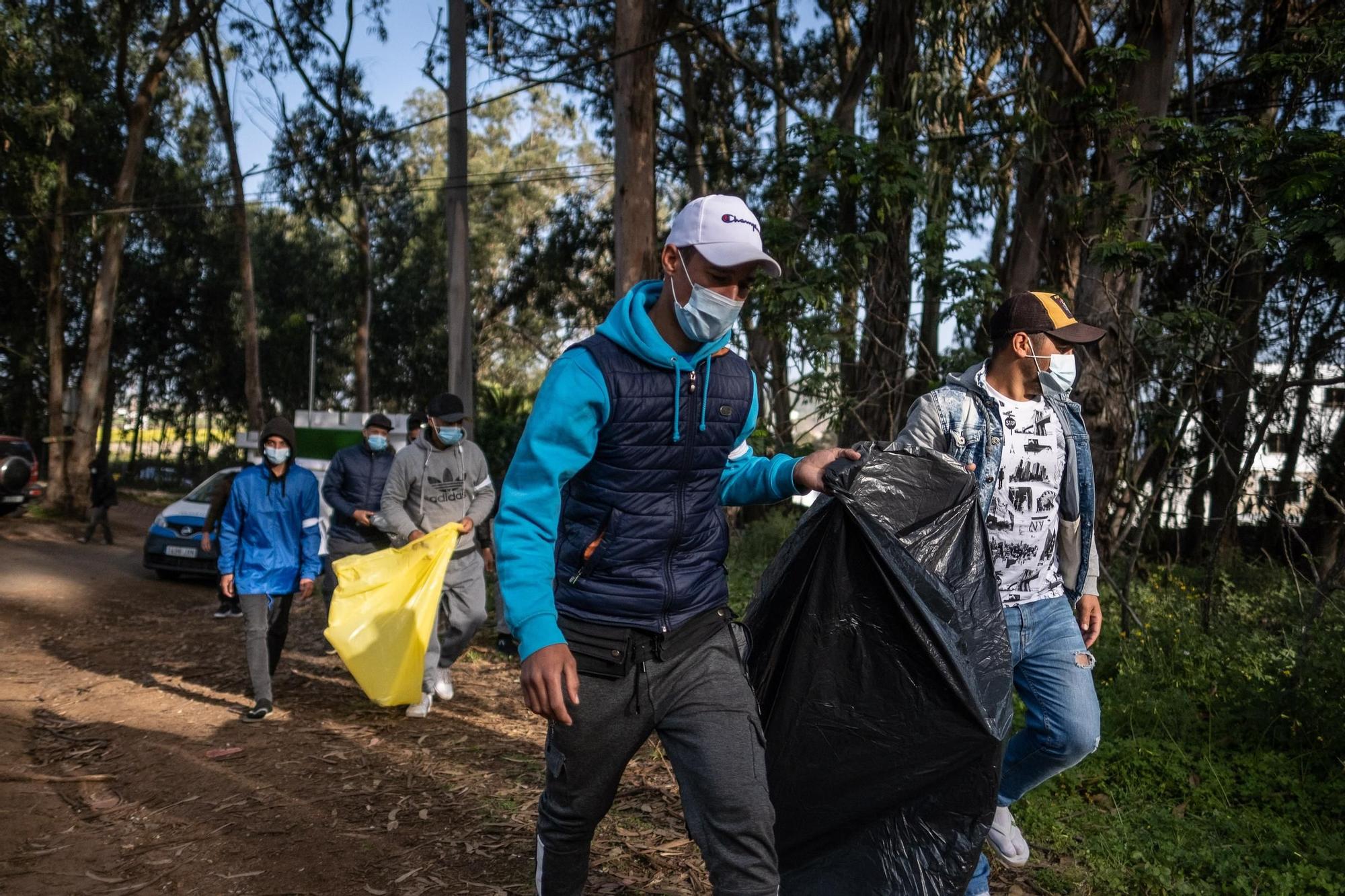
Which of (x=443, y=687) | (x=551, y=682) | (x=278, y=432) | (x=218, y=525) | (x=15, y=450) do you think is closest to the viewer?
(x=551, y=682)

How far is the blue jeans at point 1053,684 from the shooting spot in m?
3.52

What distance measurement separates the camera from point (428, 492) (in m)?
7.14

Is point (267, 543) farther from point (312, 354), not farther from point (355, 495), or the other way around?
point (312, 354)

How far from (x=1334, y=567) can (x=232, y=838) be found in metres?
5.31

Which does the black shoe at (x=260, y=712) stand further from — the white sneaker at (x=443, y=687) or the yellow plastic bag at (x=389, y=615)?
the white sneaker at (x=443, y=687)

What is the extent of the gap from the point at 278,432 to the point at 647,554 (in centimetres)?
499

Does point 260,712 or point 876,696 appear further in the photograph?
point 260,712

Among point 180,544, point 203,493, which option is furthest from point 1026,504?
point 203,493

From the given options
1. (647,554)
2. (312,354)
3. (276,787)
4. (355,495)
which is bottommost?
(276,787)

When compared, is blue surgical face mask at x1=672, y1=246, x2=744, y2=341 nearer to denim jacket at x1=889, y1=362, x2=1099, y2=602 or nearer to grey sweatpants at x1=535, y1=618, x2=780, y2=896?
grey sweatpants at x1=535, y1=618, x2=780, y2=896

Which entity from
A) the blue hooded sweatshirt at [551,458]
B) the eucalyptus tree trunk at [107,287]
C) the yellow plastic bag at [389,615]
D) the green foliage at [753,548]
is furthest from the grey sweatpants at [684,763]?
the eucalyptus tree trunk at [107,287]

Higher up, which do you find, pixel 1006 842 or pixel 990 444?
pixel 990 444

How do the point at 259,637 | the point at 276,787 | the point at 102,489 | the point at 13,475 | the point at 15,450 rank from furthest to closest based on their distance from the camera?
the point at 15,450 → the point at 13,475 → the point at 102,489 → the point at 259,637 → the point at 276,787

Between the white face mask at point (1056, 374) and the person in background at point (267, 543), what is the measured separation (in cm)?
493
